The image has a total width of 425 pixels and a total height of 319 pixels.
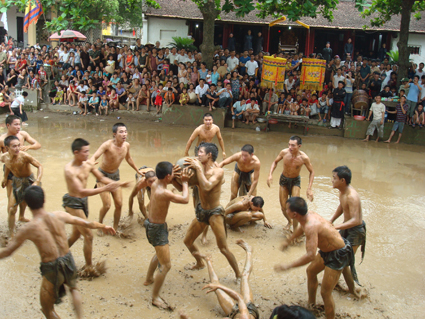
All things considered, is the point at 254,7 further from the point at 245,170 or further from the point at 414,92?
the point at 245,170

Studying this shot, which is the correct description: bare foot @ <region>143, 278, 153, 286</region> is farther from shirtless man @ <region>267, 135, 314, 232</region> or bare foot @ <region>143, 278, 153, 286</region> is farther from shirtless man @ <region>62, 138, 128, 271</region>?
shirtless man @ <region>267, 135, 314, 232</region>

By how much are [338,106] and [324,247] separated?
36.8 ft

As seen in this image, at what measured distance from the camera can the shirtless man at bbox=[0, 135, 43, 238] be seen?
19.6ft

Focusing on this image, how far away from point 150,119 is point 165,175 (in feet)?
38.5

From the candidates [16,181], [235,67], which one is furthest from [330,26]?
[16,181]

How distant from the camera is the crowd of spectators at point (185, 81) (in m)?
15.2

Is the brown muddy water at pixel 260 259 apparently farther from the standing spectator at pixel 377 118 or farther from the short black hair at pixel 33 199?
the standing spectator at pixel 377 118

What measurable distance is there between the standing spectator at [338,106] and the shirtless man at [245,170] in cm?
878

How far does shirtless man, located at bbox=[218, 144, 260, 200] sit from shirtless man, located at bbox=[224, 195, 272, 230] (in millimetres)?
155

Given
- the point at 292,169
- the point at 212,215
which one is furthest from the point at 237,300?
the point at 292,169

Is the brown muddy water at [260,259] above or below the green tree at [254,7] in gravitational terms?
below

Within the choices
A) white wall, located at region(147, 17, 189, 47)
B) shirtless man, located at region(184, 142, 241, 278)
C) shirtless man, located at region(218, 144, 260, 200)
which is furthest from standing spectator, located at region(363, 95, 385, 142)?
white wall, located at region(147, 17, 189, 47)

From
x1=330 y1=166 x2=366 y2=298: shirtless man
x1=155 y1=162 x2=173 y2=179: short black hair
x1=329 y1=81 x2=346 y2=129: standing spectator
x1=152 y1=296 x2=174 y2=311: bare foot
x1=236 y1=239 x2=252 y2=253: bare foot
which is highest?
x1=329 y1=81 x2=346 y2=129: standing spectator

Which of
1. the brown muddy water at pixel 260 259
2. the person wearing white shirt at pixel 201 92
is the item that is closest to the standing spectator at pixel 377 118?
the brown muddy water at pixel 260 259
